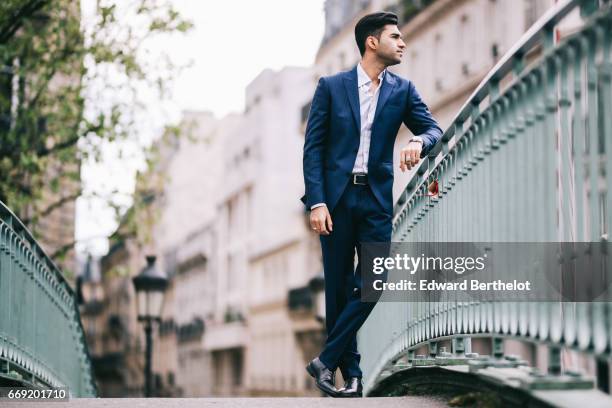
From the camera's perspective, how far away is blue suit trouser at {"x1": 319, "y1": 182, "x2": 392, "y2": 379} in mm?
7398

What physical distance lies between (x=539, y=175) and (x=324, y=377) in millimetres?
2718

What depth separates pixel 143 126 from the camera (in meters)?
20.3

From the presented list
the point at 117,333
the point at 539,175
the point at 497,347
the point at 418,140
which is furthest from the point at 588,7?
the point at 117,333

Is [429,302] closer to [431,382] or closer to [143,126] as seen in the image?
[431,382]

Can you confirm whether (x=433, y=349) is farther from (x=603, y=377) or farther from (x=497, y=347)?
(x=603, y=377)

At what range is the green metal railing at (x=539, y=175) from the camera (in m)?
4.52

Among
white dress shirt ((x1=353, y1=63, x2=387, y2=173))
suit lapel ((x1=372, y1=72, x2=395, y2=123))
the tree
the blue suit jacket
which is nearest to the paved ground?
the blue suit jacket

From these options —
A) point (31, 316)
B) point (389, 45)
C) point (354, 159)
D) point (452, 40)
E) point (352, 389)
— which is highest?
point (452, 40)

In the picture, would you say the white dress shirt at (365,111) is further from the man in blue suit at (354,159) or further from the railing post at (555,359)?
the railing post at (555,359)

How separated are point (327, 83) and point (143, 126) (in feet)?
43.1

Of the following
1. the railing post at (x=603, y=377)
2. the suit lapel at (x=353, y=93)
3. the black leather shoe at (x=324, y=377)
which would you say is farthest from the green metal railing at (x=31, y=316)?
the railing post at (x=603, y=377)

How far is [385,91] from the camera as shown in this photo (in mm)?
7465

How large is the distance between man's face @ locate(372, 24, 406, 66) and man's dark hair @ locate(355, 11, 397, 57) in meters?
0.03

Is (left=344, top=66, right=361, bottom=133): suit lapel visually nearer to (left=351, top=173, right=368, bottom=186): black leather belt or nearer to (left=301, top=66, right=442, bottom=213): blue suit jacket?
(left=301, top=66, right=442, bottom=213): blue suit jacket
